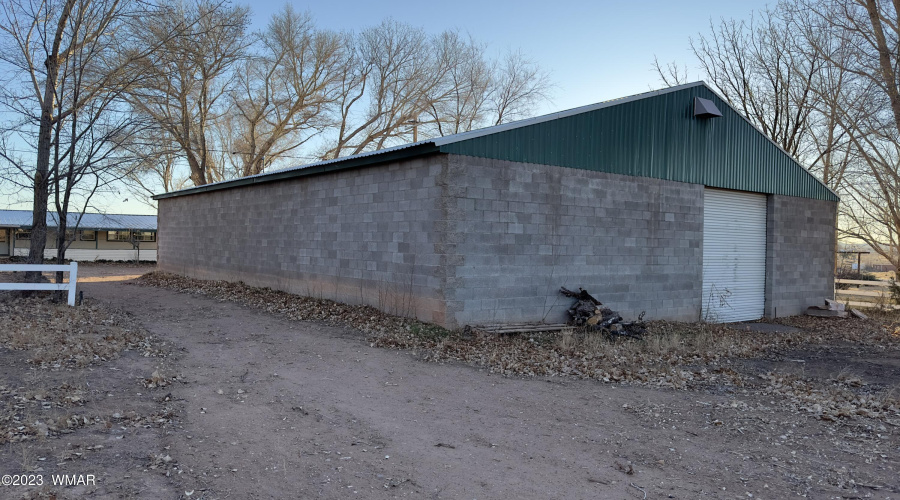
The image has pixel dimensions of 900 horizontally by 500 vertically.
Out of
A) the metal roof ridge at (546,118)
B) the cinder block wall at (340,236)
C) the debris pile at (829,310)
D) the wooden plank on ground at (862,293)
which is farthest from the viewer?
the wooden plank on ground at (862,293)

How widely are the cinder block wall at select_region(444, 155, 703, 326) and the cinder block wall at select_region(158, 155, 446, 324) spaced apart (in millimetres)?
586

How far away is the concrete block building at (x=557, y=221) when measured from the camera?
11.0m

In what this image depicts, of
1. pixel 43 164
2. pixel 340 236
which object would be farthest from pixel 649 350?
pixel 43 164

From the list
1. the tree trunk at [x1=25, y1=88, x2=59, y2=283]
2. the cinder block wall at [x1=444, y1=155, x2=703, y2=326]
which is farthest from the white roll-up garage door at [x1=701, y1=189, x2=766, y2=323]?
the tree trunk at [x1=25, y1=88, x2=59, y2=283]

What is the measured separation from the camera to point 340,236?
1359 centimetres

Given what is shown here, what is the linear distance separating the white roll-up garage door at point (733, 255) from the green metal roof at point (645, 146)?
48cm

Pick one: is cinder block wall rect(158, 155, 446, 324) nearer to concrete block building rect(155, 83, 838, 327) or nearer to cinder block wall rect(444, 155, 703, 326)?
concrete block building rect(155, 83, 838, 327)

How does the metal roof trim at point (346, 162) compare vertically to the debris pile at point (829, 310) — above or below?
above

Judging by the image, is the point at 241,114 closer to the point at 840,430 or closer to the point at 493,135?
the point at 493,135

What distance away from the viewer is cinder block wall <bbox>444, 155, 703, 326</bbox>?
1085cm

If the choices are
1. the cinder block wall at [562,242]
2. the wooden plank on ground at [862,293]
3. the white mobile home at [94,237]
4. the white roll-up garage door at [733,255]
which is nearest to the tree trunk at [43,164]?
the cinder block wall at [562,242]

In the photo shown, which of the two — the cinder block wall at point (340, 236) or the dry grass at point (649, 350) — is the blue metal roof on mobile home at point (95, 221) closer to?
the cinder block wall at point (340, 236)

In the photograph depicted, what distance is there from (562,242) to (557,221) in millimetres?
444

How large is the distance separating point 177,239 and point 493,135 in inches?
640
